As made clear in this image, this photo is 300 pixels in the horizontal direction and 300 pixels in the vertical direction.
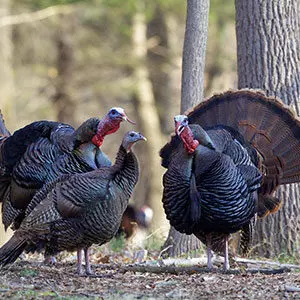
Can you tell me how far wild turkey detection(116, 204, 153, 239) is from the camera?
11511 mm

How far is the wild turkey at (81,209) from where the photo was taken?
6.41 m

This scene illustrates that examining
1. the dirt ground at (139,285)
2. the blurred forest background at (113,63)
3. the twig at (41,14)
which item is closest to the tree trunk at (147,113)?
the blurred forest background at (113,63)

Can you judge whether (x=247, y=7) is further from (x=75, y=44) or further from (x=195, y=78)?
(x=75, y=44)

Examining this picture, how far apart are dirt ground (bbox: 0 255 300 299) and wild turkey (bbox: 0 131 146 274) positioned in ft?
0.93

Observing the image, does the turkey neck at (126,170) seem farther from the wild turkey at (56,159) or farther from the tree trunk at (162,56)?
the tree trunk at (162,56)

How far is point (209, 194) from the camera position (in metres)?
6.71

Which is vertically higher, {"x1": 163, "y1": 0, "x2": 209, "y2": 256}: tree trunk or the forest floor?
{"x1": 163, "y1": 0, "x2": 209, "y2": 256}: tree trunk

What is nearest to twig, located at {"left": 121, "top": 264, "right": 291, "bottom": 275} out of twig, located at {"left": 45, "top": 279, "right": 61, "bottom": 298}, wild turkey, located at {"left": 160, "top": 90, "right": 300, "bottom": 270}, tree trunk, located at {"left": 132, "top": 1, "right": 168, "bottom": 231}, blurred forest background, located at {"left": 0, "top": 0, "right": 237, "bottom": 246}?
wild turkey, located at {"left": 160, "top": 90, "right": 300, "bottom": 270}

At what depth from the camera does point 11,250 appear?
22.2ft

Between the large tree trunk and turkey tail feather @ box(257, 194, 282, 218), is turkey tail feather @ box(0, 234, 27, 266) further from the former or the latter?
the large tree trunk

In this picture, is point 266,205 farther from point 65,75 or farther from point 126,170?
point 65,75

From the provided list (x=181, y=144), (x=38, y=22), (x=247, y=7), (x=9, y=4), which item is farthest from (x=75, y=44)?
(x=181, y=144)

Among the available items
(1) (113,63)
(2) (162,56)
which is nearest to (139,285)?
(1) (113,63)

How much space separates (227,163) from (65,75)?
1178 centimetres
